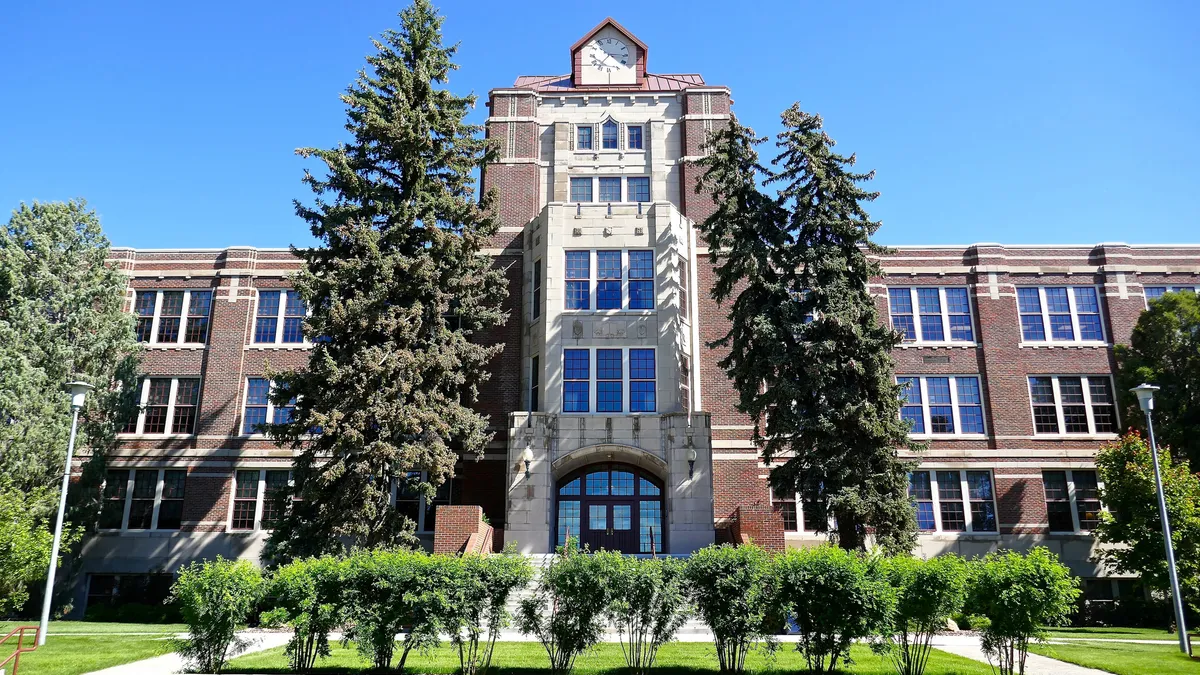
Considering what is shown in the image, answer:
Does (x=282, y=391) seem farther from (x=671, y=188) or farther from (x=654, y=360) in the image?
(x=671, y=188)

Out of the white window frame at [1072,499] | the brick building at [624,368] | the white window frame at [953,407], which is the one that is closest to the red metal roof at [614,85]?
the brick building at [624,368]

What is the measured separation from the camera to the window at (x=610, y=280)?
2675 centimetres

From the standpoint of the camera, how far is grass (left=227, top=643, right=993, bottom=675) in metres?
13.1

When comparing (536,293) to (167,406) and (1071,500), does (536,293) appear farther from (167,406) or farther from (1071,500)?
(1071,500)

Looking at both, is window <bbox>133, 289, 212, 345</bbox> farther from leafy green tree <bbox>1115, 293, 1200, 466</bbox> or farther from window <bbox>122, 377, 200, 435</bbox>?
leafy green tree <bbox>1115, 293, 1200, 466</bbox>

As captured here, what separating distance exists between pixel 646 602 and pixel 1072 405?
25.3 m

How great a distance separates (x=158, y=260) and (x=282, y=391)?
1449cm

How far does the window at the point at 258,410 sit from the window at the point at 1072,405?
95.6 ft

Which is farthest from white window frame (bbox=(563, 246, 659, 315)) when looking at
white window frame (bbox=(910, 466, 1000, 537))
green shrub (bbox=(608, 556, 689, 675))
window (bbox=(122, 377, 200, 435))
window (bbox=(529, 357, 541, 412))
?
window (bbox=(122, 377, 200, 435))

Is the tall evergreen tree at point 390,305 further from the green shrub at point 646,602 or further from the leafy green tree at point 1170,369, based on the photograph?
the leafy green tree at point 1170,369

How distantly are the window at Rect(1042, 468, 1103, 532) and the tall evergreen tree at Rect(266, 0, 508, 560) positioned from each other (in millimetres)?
21539

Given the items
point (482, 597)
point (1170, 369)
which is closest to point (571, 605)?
point (482, 597)

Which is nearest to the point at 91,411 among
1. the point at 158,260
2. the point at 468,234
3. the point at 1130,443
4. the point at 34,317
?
the point at 34,317

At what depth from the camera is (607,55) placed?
3484 centimetres
